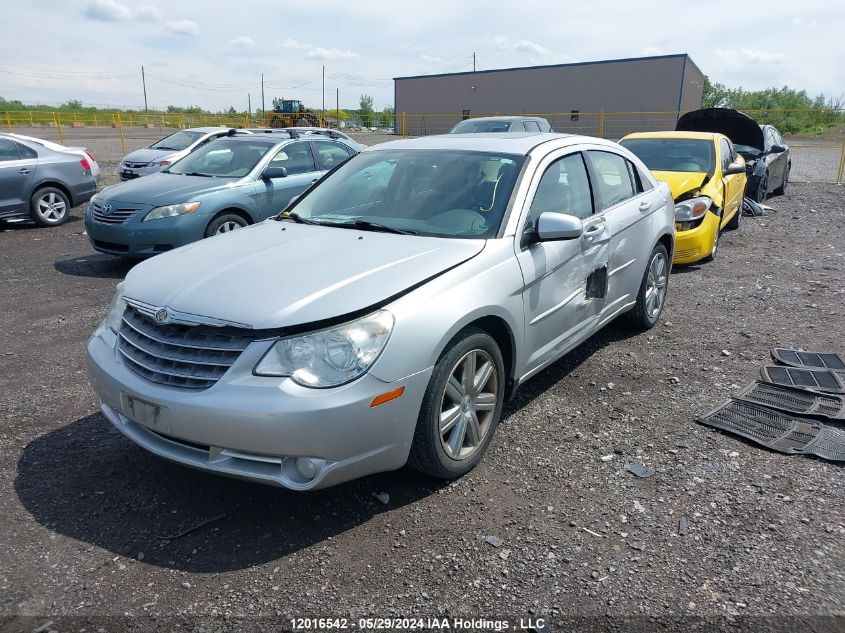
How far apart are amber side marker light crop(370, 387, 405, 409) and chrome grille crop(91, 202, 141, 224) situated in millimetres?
5985

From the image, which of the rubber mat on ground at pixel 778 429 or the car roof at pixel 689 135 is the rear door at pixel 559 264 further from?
the car roof at pixel 689 135

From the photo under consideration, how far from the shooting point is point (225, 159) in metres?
8.62

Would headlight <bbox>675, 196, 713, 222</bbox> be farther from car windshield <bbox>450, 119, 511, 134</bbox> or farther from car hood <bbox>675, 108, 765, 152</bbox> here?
car windshield <bbox>450, 119, 511, 134</bbox>

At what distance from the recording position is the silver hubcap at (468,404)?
3.23m

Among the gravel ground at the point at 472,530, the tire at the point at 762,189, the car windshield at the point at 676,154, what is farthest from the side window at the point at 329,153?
the tire at the point at 762,189

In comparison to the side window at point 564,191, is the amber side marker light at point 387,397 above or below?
below

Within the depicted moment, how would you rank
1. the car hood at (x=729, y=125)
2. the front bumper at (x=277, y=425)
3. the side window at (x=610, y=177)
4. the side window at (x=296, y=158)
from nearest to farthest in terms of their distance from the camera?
the front bumper at (x=277, y=425), the side window at (x=610, y=177), the side window at (x=296, y=158), the car hood at (x=729, y=125)

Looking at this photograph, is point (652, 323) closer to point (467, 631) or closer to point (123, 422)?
point (467, 631)

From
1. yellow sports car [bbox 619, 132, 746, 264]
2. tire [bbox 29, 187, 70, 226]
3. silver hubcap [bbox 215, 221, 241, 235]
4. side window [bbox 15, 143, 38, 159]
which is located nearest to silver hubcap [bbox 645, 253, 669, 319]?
yellow sports car [bbox 619, 132, 746, 264]

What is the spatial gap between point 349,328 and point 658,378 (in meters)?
2.90

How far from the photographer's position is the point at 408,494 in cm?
330

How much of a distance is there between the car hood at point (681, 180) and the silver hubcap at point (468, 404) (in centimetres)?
569

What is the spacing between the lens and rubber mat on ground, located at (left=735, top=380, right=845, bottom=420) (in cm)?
422

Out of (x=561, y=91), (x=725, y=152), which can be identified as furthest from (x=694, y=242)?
(x=561, y=91)
